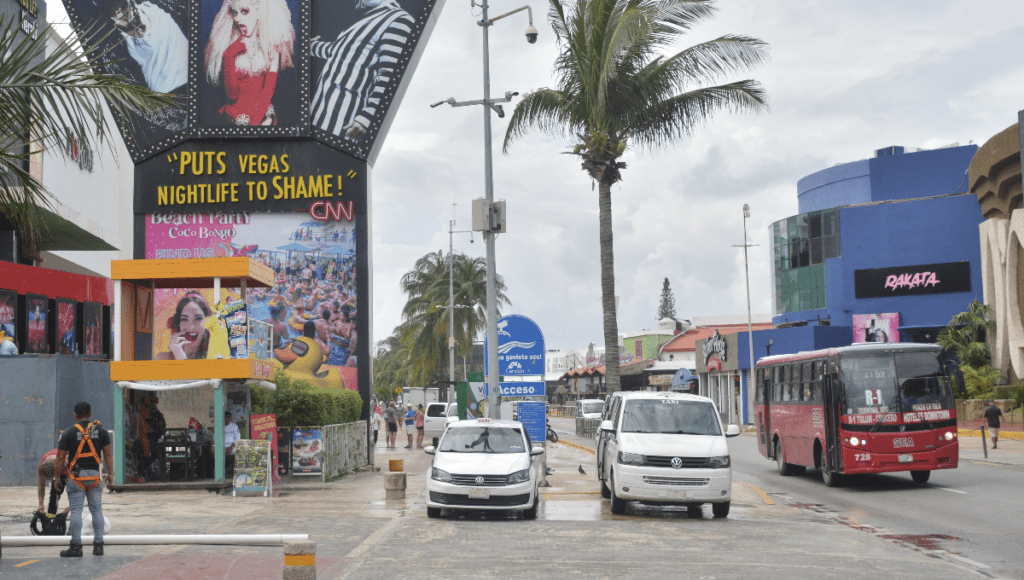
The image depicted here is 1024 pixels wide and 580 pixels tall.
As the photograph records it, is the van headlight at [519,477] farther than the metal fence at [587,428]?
No

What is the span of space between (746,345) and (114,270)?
46.2m

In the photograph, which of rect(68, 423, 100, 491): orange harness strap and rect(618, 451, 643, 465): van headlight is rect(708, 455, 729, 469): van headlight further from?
rect(68, 423, 100, 491): orange harness strap

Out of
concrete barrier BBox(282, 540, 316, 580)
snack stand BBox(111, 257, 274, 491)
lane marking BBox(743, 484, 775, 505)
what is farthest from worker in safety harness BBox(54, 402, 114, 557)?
lane marking BBox(743, 484, 775, 505)

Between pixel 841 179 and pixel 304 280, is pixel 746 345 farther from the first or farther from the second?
pixel 304 280

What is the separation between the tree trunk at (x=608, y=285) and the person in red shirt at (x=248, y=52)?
10130 mm

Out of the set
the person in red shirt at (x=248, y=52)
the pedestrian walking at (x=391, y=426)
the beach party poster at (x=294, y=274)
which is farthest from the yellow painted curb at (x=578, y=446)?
the person in red shirt at (x=248, y=52)

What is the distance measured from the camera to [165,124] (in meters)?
29.8

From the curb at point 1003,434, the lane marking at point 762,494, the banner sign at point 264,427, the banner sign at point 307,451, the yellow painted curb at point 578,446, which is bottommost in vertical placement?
the yellow painted curb at point 578,446

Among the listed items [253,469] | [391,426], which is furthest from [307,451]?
[391,426]

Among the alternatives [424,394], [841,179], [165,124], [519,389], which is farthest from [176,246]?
[841,179]

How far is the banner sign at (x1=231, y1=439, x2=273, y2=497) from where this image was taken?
19.4 meters

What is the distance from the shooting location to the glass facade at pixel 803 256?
213ft

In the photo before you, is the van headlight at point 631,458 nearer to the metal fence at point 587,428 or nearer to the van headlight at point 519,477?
the van headlight at point 519,477

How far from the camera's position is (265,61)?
97.2 feet
